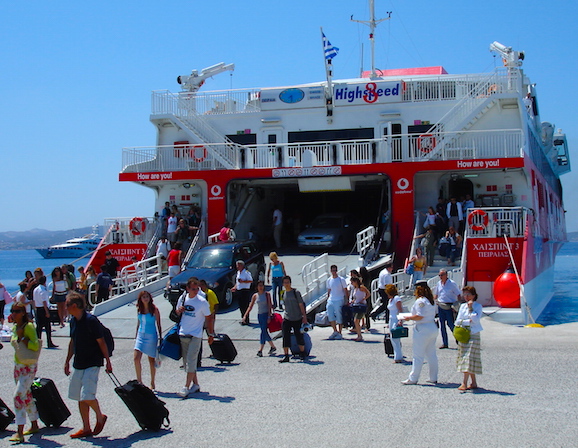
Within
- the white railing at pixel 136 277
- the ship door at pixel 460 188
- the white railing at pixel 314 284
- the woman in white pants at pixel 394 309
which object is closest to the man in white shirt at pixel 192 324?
the woman in white pants at pixel 394 309

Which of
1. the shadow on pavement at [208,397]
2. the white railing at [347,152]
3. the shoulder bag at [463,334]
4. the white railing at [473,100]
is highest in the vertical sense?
the white railing at [473,100]

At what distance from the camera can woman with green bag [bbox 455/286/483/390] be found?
9.17m

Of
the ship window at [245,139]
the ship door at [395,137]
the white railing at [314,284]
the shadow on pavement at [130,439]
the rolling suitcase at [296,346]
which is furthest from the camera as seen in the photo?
the ship window at [245,139]

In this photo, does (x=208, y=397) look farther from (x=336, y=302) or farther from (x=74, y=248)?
(x=74, y=248)

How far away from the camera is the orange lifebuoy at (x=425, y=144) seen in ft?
74.3

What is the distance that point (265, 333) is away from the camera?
12953mm

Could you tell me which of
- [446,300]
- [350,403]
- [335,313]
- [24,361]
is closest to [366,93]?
[335,313]

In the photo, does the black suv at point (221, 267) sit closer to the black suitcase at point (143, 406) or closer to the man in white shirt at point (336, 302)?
the man in white shirt at point (336, 302)

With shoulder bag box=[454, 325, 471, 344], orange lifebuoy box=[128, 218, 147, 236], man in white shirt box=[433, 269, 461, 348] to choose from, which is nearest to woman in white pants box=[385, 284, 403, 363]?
man in white shirt box=[433, 269, 461, 348]

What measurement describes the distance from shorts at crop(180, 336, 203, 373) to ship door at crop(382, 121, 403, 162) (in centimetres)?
1370

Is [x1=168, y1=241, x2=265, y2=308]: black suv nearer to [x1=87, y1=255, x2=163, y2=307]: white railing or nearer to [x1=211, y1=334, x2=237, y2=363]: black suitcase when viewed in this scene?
[x1=87, y1=255, x2=163, y2=307]: white railing

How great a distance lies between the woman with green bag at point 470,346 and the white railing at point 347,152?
12.7 m

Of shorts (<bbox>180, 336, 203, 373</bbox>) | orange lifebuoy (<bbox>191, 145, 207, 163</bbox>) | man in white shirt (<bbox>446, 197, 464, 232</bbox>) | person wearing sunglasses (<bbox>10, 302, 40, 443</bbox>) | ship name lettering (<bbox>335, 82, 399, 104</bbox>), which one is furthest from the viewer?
ship name lettering (<bbox>335, 82, 399, 104</bbox>)

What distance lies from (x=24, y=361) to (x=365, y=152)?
1686 centimetres
